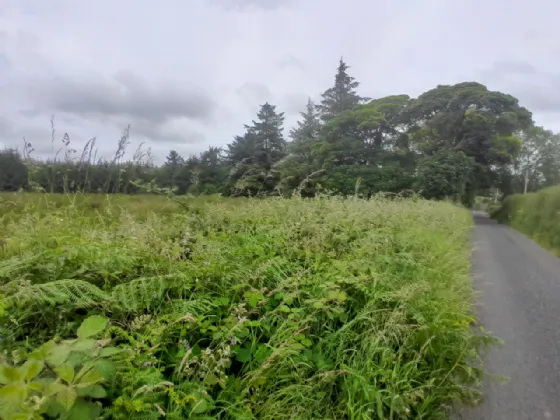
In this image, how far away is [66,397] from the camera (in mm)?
1077

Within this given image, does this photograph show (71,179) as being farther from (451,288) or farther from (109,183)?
(451,288)

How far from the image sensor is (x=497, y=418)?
2.33 m

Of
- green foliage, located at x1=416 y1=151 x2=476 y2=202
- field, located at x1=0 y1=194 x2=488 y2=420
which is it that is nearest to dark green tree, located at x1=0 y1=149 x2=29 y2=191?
field, located at x1=0 y1=194 x2=488 y2=420

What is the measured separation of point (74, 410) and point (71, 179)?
14.1 feet

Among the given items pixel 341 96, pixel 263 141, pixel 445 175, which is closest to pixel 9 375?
pixel 445 175

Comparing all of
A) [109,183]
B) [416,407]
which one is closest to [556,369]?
[416,407]

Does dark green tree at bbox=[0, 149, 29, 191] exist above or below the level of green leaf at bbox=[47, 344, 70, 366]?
above

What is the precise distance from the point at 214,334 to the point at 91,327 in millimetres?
622

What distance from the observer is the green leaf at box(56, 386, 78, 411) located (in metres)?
1.07

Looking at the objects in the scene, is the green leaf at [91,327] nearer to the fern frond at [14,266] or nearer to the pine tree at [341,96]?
the fern frond at [14,266]

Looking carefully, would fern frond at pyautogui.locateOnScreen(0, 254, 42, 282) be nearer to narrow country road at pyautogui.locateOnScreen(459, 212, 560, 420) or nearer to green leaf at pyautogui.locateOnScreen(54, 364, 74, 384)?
green leaf at pyautogui.locateOnScreen(54, 364, 74, 384)

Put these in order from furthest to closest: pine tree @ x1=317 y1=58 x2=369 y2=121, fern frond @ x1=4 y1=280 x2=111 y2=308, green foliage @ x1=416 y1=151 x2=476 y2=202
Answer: pine tree @ x1=317 y1=58 x2=369 y2=121
green foliage @ x1=416 y1=151 x2=476 y2=202
fern frond @ x1=4 y1=280 x2=111 y2=308

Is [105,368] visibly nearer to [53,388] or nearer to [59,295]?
[53,388]

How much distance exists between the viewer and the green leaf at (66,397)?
107 cm
